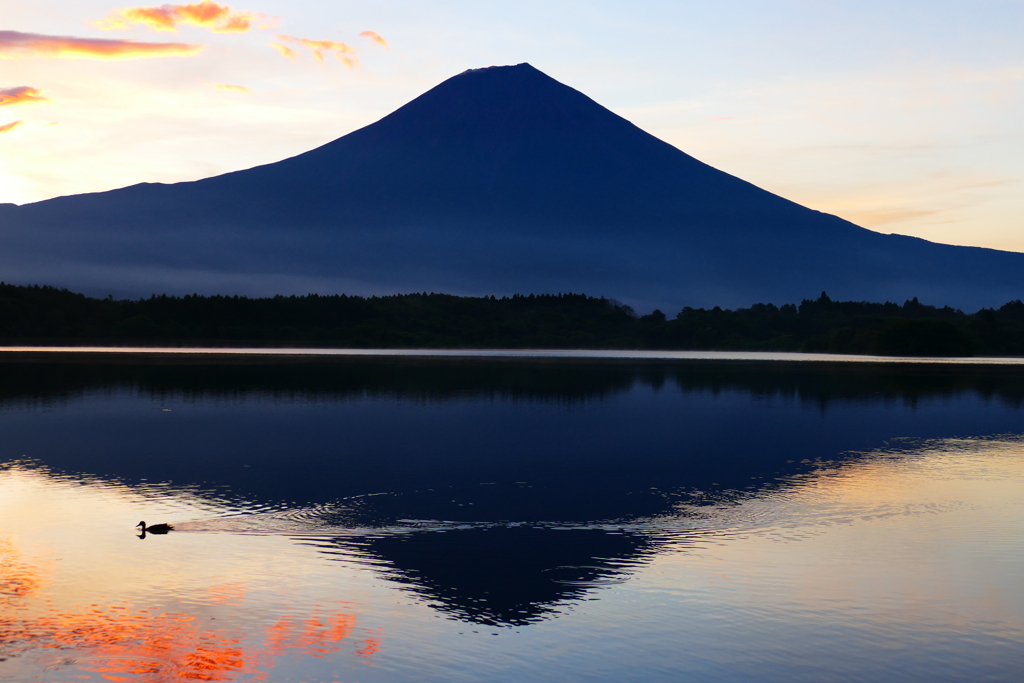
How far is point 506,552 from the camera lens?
802 inches

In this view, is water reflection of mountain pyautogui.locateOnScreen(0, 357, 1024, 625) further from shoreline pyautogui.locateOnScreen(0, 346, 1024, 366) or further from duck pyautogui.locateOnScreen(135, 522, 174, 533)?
shoreline pyautogui.locateOnScreen(0, 346, 1024, 366)

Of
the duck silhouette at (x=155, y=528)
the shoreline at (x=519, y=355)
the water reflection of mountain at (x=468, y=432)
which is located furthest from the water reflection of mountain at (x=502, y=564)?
the shoreline at (x=519, y=355)

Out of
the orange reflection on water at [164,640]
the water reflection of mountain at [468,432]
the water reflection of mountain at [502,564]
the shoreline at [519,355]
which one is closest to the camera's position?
the orange reflection on water at [164,640]

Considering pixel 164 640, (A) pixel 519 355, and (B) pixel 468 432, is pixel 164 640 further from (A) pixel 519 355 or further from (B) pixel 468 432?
(A) pixel 519 355

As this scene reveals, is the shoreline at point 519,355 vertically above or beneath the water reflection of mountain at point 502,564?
above

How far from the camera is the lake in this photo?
14.4 m

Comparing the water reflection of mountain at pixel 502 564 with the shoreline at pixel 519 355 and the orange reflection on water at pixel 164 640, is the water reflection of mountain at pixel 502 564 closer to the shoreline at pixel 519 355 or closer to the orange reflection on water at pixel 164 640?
the orange reflection on water at pixel 164 640

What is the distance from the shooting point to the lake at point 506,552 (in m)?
14.4

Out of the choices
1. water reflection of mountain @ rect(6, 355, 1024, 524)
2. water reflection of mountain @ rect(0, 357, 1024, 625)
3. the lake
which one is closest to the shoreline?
water reflection of mountain @ rect(6, 355, 1024, 524)

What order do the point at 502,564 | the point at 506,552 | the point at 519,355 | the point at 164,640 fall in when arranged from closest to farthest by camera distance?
the point at 164,640 → the point at 502,564 → the point at 506,552 → the point at 519,355

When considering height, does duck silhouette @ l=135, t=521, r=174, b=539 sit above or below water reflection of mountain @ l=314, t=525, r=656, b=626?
above

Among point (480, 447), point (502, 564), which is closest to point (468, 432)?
point (480, 447)

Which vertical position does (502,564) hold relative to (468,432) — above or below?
below

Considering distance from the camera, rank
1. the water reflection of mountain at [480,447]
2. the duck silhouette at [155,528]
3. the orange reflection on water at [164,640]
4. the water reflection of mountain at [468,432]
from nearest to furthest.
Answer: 1. the orange reflection on water at [164,640]
2. the water reflection of mountain at [480,447]
3. the duck silhouette at [155,528]
4. the water reflection of mountain at [468,432]
